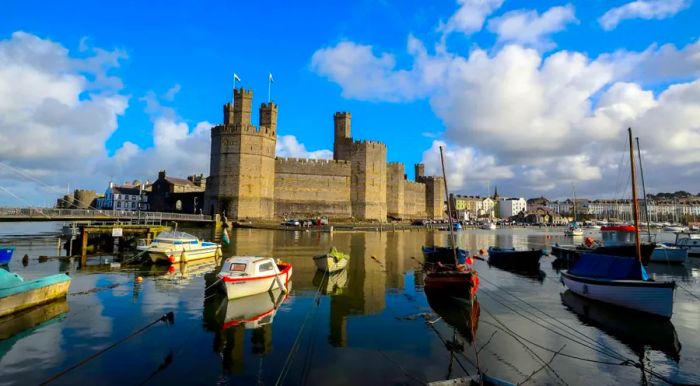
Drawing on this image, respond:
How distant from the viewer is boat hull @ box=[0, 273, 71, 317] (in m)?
11.0

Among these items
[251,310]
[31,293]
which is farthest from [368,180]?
[31,293]

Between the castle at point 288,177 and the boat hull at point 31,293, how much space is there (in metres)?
42.0

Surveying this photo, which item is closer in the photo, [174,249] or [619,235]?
[174,249]

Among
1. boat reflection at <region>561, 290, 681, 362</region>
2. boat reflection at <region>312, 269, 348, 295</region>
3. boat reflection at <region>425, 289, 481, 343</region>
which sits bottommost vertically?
boat reflection at <region>561, 290, 681, 362</region>

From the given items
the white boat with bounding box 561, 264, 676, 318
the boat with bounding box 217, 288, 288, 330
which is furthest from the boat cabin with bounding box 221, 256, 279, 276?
the white boat with bounding box 561, 264, 676, 318

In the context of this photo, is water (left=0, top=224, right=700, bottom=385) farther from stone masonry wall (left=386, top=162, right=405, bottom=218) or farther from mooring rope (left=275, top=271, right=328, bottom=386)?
stone masonry wall (left=386, top=162, right=405, bottom=218)

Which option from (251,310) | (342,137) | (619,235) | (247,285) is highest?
(342,137)

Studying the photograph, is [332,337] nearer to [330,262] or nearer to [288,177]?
[330,262]

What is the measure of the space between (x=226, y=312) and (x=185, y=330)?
1816 millimetres

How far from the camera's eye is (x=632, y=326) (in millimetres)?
11547

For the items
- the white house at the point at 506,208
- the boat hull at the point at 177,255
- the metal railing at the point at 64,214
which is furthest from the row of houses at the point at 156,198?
the white house at the point at 506,208

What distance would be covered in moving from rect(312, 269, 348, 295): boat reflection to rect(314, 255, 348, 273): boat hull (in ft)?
0.68

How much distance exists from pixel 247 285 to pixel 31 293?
5.91 meters

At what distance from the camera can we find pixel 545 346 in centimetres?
972
